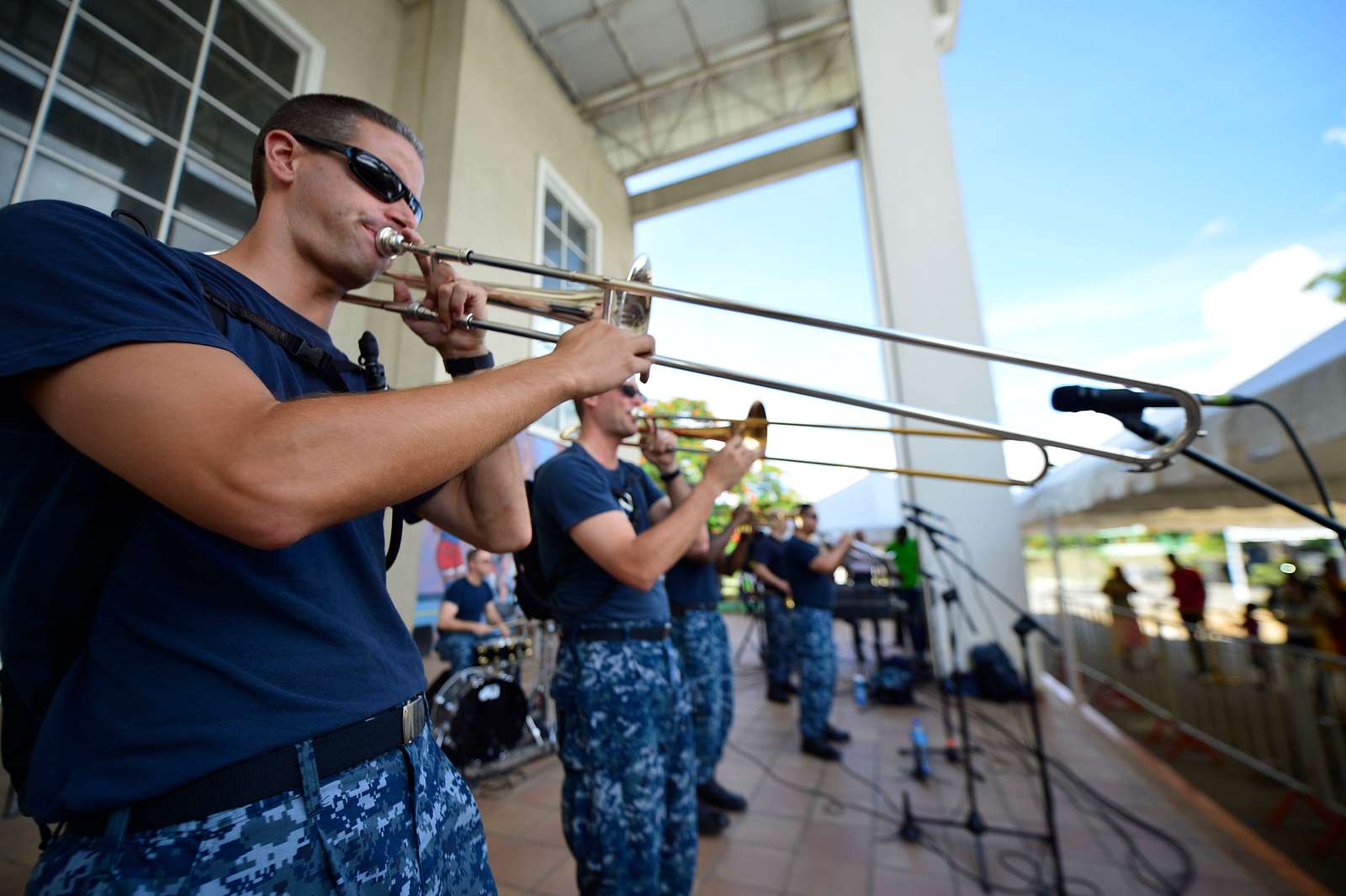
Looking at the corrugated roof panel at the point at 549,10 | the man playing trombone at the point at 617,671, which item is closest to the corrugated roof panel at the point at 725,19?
the corrugated roof panel at the point at 549,10

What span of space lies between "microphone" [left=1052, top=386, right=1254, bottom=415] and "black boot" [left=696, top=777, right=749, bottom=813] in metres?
3.71

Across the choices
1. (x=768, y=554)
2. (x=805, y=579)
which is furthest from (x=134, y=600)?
(x=768, y=554)

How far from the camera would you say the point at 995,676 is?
7.18 m

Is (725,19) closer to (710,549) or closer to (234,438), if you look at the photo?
(710,549)

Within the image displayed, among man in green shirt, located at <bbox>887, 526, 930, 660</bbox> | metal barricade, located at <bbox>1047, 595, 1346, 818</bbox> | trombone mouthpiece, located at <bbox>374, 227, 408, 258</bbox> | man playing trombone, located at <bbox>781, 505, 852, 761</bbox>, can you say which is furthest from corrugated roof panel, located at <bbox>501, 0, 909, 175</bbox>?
metal barricade, located at <bbox>1047, 595, 1346, 818</bbox>

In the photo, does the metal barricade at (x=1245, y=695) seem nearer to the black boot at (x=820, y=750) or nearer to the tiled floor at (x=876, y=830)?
the tiled floor at (x=876, y=830)

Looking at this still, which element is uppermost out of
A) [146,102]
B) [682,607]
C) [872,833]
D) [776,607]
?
[146,102]

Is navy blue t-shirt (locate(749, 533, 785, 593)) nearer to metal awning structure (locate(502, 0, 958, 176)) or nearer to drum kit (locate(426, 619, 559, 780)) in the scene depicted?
drum kit (locate(426, 619, 559, 780))

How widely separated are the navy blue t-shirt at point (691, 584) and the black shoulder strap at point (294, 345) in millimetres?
3550

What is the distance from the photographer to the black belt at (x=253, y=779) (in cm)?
69

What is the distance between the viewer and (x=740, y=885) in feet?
10.2

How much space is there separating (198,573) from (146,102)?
633cm

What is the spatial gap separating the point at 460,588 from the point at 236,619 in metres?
5.41

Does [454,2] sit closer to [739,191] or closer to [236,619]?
[739,191]
